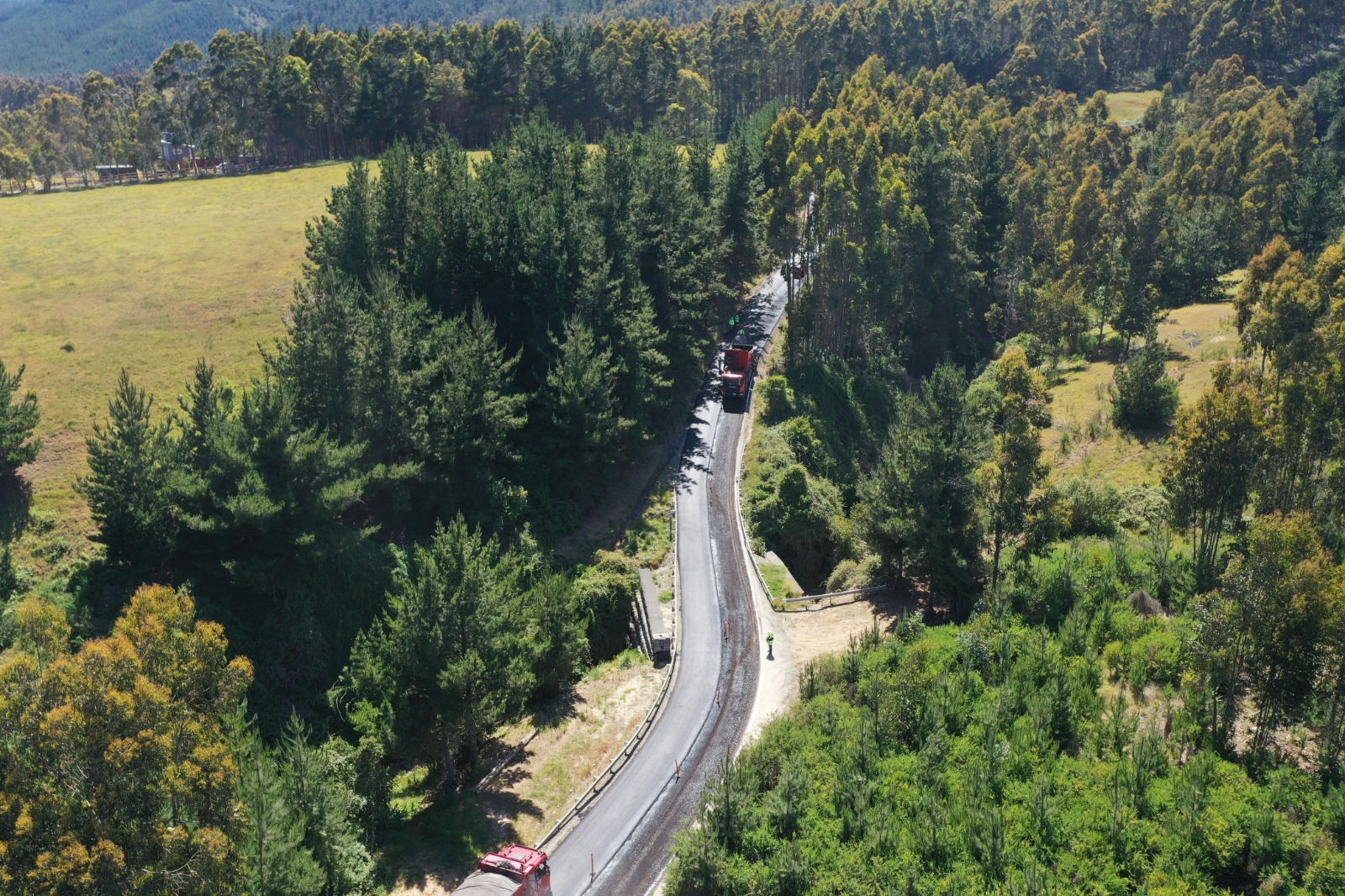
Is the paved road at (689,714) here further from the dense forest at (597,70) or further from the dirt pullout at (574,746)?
the dense forest at (597,70)

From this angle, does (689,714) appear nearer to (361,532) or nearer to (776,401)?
(361,532)

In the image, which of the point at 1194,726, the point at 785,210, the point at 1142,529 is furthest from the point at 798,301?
the point at 1194,726

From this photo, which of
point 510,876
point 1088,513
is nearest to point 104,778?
point 510,876

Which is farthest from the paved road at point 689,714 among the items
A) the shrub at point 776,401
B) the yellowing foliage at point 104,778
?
the yellowing foliage at point 104,778

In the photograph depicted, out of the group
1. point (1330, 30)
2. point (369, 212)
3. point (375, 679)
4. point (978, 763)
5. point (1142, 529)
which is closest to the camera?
point (978, 763)

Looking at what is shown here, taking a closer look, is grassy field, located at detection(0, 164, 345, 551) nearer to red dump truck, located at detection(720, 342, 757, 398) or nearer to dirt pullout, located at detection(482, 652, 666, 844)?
dirt pullout, located at detection(482, 652, 666, 844)

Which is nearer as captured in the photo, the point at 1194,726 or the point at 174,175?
the point at 1194,726

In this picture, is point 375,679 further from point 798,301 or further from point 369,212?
point 798,301
